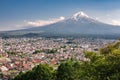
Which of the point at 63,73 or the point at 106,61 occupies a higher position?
the point at 106,61

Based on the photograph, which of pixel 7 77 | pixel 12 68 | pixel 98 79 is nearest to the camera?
pixel 98 79

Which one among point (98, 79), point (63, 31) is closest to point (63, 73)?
point (98, 79)

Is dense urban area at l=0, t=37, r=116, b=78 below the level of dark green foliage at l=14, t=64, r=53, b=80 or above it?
below

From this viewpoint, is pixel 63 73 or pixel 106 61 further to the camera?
pixel 63 73

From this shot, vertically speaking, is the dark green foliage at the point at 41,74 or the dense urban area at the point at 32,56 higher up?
the dark green foliage at the point at 41,74

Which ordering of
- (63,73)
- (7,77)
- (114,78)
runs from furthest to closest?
(7,77)
(63,73)
(114,78)

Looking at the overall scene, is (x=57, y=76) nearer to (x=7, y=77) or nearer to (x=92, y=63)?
(x=92, y=63)

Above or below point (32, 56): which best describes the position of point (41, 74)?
above

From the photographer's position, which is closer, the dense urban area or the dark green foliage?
the dark green foliage

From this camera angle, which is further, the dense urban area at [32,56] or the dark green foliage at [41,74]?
the dense urban area at [32,56]

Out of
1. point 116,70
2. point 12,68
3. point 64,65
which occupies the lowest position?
point 12,68

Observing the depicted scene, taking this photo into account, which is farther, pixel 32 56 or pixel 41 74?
pixel 32 56
